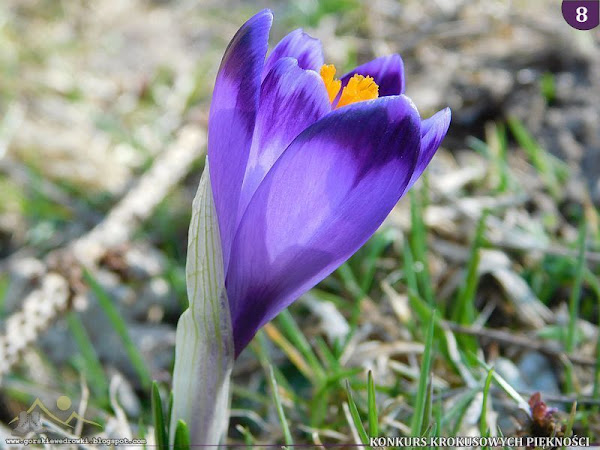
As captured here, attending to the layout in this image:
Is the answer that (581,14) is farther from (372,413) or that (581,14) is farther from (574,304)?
(372,413)

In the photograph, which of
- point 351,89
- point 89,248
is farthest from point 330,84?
point 89,248

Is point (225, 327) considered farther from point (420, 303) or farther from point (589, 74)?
point (589, 74)

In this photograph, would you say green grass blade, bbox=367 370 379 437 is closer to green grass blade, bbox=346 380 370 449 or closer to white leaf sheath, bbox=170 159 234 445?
green grass blade, bbox=346 380 370 449

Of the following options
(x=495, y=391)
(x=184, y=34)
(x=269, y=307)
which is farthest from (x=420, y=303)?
(x=184, y=34)

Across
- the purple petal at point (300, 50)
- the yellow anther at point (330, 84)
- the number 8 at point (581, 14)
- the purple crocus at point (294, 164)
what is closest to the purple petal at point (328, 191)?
the purple crocus at point (294, 164)

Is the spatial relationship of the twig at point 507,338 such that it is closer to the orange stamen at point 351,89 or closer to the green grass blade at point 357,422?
the green grass blade at point 357,422

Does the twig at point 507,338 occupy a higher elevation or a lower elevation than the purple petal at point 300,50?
lower
